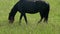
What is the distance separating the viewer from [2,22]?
43.4 feet

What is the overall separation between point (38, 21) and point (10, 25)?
4.79 feet

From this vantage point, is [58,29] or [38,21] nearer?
[58,29]

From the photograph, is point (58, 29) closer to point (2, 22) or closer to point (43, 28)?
point (43, 28)

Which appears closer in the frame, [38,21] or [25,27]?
[25,27]

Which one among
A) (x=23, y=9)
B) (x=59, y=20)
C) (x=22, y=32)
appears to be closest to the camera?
(x=22, y=32)

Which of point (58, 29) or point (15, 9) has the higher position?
point (15, 9)

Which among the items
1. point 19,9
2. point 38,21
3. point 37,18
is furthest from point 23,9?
point 37,18

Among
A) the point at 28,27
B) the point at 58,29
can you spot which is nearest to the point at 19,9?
the point at 28,27

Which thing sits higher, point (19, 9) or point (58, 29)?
point (19, 9)

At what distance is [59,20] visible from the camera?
14148mm

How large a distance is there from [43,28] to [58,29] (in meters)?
0.67

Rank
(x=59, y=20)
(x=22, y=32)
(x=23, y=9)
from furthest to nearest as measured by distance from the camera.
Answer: (x=59, y=20), (x=23, y=9), (x=22, y=32)

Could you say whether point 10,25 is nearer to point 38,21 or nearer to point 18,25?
point 18,25

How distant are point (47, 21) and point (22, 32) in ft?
6.17
